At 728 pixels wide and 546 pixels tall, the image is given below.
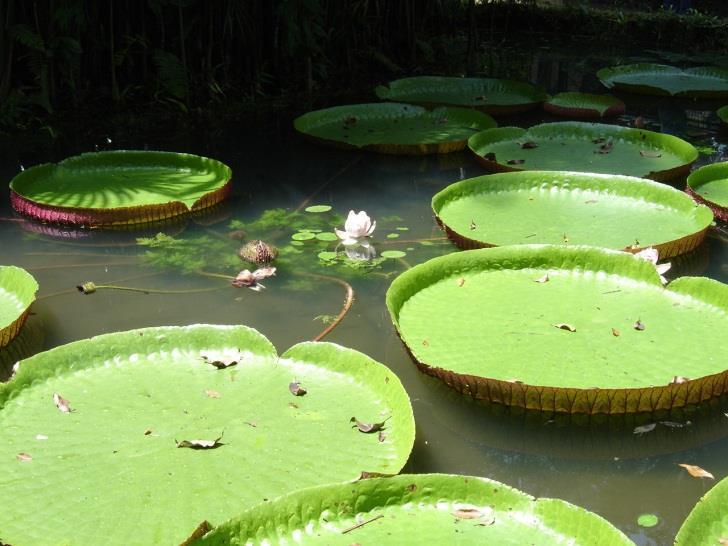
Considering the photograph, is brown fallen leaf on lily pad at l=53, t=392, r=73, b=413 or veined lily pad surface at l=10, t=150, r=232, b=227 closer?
brown fallen leaf on lily pad at l=53, t=392, r=73, b=413

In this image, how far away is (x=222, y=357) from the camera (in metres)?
2.71

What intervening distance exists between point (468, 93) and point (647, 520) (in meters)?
4.99

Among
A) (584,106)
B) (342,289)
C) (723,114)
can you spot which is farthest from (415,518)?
(584,106)

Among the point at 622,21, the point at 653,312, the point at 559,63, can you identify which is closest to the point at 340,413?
the point at 653,312

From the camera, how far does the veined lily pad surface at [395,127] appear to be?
5293mm

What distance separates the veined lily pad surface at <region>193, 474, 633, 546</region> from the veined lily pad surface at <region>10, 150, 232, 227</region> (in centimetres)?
244

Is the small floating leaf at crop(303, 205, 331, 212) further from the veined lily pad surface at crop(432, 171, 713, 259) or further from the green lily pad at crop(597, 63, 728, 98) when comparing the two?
the green lily pad at crop(597, 63, 728, 98)

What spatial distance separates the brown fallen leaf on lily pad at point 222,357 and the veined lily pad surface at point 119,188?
1.57 m

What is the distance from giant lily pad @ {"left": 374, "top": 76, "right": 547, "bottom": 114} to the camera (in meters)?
6.41

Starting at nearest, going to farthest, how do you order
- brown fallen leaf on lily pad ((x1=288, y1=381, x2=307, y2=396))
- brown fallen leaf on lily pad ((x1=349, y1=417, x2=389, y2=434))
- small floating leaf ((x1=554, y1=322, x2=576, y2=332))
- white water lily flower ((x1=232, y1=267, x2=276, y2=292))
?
brown fallen leaf on lily pad ((x1=349, y1=417, x2=389, y2=434)) < brown fallen leaf on lily pad ((x1=288, y1=381, x2=307, y2=396)) < small floating leaf ((x1=554, y1=322, x2=576, y2=332)) < white water lily flower ((x1=232, y1=267, x2=276, y2=292))

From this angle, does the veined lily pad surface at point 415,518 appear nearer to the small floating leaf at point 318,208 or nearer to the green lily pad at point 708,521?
the green lily pad at point 708,521

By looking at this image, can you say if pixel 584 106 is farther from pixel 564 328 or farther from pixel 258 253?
pixel 564 328

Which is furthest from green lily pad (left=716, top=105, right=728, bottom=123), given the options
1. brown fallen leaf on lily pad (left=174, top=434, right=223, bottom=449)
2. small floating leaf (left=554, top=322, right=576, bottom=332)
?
brown fallen leaf on lily pad (left=174, top=434, right=223, bottom=449)

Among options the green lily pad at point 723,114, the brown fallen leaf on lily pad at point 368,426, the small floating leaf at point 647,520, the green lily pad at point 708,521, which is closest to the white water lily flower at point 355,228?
the brown fallen leaf on lily pad at point 368,426
